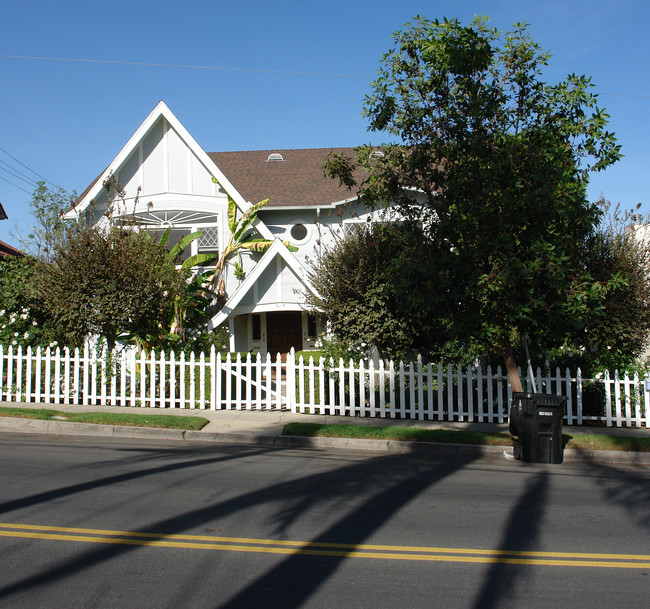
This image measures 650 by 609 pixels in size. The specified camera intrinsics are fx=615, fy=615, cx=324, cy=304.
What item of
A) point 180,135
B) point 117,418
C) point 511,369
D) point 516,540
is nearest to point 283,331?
point 180,135

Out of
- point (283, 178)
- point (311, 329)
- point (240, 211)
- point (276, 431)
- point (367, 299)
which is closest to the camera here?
point (276, 431)

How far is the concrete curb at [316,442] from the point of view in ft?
33.7

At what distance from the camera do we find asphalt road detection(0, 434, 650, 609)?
4.42 meters

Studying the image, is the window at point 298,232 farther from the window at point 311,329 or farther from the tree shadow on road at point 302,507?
the tree shadow on road at point 302,507

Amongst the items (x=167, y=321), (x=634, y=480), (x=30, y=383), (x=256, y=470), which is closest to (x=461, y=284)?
(x=634, y=480)

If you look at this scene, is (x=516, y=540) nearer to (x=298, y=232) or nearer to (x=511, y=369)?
(x=511, y=369)

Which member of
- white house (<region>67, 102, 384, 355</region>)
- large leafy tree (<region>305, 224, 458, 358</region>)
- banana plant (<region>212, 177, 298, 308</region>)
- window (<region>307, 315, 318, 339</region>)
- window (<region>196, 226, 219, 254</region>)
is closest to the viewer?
large leafy tree (<region>305, 224, 458, 358</region>)

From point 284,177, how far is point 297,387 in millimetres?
10435

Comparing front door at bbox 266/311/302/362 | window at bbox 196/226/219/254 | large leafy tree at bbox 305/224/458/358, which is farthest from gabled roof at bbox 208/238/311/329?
front door at bbox 266/311/302/362

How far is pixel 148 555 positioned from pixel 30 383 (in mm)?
10634

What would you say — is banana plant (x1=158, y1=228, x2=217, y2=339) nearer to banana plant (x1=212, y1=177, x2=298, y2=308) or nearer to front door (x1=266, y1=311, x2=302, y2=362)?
banana plant (x1=212, y1=177, x2=298, y2=308)

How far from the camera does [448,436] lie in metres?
10.9

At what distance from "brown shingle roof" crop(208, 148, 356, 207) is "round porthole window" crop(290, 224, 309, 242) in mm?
836

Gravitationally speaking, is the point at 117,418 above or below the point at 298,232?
below
